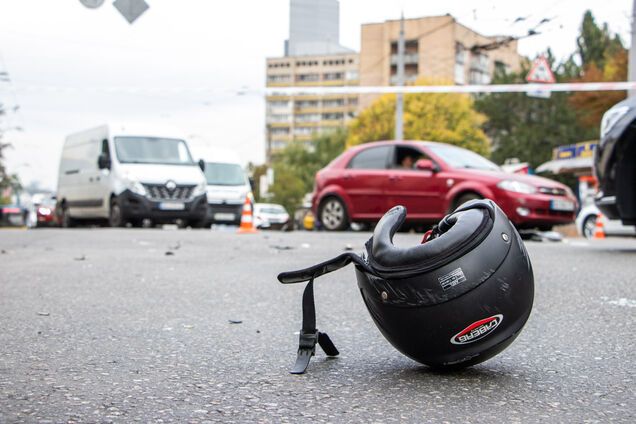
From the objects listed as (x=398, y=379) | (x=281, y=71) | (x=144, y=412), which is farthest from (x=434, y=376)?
(x=281, y=71)

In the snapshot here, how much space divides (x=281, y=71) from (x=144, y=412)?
131224 millimetres

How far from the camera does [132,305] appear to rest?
17.1ft

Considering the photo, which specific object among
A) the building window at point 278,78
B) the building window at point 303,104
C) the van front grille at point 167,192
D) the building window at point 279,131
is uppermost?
the building window at point 278,78

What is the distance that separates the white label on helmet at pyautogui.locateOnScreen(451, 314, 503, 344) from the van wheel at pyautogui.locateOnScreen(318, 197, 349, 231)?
11766 millimetres

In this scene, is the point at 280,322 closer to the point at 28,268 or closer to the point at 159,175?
the point at 28,268

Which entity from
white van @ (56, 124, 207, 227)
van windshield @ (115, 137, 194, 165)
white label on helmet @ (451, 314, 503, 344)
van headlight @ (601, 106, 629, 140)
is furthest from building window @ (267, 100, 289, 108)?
white label on helmet @ (451, 314, 503, 344)

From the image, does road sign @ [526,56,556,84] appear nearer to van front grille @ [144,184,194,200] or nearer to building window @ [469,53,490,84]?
van front grille @ [144,184,194,200]

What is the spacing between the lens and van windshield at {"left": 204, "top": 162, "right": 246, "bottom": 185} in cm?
2266

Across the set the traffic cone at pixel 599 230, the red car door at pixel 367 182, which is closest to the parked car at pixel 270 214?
the traffic cone at pixel 599 230

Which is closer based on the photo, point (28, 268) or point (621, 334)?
point (621, 334)

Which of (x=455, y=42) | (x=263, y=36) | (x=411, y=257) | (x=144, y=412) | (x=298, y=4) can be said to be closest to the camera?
(x=144, y=412)

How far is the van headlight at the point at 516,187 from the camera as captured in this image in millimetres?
12445

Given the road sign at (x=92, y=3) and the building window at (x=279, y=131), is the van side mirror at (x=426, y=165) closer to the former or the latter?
the road sign at (x=92, y=3)

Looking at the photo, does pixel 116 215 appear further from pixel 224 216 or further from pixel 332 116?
pixel 332 116
